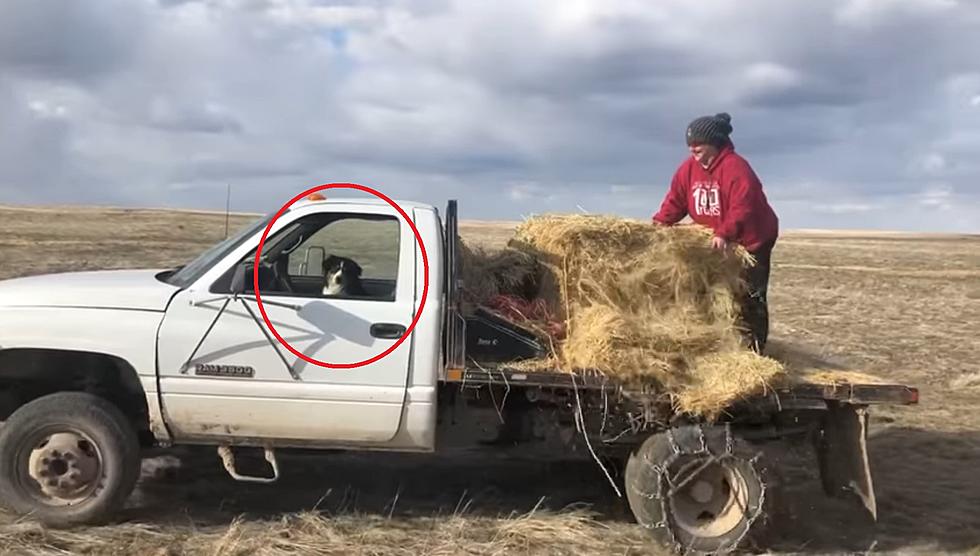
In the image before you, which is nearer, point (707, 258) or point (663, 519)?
point (663, 519)

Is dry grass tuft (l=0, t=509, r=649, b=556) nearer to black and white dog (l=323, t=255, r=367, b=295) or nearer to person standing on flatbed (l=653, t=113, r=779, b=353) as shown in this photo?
Answer: black and white dog (l=323, t=255, r=367, b=295)

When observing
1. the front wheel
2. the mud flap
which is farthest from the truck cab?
the mud flap

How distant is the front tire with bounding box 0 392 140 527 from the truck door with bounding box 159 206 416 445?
362mm

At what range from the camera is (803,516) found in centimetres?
636

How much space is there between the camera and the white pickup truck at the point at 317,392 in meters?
5.32

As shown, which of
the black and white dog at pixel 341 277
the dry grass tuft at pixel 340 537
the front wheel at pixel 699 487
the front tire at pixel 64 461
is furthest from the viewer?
the black and white dog at pixel 341 277

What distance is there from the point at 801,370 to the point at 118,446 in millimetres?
4200

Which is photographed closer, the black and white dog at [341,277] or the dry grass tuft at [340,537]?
the dry grass tuft at [340,537]

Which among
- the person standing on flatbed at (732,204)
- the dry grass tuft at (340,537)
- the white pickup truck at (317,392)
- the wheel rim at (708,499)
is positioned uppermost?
the person standing on flatbed at (732,204)

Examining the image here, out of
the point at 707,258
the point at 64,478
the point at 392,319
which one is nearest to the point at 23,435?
the point at 64,478

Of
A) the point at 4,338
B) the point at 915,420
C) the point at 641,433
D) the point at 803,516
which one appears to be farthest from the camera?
the point at 915,420

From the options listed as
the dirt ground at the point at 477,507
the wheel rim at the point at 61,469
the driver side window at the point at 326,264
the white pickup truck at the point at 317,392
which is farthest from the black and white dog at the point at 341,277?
the wheel rim at the point at 61,469

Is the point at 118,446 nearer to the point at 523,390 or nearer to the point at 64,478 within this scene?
the point at 64,478

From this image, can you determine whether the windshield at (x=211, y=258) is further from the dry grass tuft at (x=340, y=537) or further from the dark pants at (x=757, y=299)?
the dark pants at (x=757, y=299)
